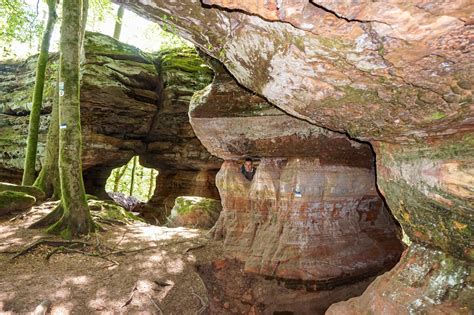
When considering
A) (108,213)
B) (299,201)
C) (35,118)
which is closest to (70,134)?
(108,213)

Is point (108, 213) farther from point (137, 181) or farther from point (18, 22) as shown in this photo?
point (137, 181)

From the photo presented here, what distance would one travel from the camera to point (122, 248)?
777 cm

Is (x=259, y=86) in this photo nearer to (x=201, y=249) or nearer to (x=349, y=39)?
(x=349, y=39)

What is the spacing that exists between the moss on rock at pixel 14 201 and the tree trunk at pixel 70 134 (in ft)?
8.56

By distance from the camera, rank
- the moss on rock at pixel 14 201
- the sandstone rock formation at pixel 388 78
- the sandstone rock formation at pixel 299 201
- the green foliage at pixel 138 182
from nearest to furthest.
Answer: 1. the sandstone rock formation at pixel 388 78
2. the sandstone rock formation at pixel 299 201
3. the moss on rock at pixel 14 201
4. the green foliage at pixel 138 182

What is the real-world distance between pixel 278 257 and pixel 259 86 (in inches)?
169

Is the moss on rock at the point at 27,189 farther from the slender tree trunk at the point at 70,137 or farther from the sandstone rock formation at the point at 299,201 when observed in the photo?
the sandstone rock formation at the point at 299,201

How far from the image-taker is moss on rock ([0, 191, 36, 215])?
31.2 ft

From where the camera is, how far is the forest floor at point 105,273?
197 inches

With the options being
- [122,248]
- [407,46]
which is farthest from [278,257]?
[407,46]

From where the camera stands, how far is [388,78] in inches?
115

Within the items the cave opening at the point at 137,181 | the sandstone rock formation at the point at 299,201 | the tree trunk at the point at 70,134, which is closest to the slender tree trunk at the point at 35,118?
the tree trunk at the point at 70,134

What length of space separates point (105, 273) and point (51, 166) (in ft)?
23.1

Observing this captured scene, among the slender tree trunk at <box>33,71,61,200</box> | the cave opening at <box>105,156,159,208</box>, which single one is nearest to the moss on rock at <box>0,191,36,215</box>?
the slender tree trunk at <box>33,71,61,200</box>
